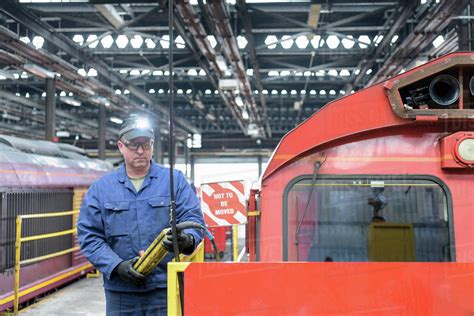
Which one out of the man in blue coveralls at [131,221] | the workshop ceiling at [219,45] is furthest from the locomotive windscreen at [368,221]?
the workshop ceiling at [219,45]

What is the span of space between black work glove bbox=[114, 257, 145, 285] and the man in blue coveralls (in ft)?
0.15

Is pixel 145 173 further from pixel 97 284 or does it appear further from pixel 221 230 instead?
pixel 221 230

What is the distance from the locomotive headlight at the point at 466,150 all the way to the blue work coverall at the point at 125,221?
200cm

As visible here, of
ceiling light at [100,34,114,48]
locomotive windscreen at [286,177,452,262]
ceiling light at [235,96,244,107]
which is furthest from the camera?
ceiling light at [235,96,244,107]

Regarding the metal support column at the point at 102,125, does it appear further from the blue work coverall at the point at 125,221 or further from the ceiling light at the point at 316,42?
the blue work coverall at the point at 125,221

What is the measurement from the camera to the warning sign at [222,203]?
761 centimetres

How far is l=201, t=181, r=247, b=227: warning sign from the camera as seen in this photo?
25.0 ft

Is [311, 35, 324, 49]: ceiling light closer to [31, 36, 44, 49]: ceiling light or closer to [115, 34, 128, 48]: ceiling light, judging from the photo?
[115, 34, 128, 48]: ceiling light

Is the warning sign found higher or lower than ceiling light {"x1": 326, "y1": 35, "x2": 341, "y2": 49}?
lower

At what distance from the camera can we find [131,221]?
9.61 ft

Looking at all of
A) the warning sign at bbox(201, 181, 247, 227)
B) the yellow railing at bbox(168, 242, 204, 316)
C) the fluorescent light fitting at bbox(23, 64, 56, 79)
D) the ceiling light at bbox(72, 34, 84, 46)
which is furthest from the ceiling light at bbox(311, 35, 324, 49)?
the yellow railing at bbox(168, 242, 204, 316)

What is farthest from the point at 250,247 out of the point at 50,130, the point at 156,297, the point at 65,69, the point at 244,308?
the point at 50,130

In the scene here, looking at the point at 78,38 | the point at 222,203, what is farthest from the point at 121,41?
the point at 222,203

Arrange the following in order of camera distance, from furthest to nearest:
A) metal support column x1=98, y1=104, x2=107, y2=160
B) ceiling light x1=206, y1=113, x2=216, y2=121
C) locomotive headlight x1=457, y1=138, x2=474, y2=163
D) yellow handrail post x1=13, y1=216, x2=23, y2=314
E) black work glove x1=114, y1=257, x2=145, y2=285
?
ceiling light x1=206, y1=113, x2=216, y2=121 → metal support column x1=98, y1=104, x2=107, y2=160 → yellow handrail post x1=13, y1=216, x2=23, y2=314 → locomotive headlight x1=457, y1=138, x2=474, y2=163 → black work glove x1=114, y1=257, x2=145, y2=285
